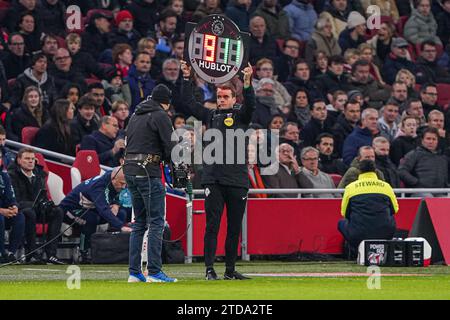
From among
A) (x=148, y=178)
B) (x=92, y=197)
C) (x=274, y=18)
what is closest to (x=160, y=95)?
(x=148, y=178)

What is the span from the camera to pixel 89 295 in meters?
13.5

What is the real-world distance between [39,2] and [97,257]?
6919 millimetres

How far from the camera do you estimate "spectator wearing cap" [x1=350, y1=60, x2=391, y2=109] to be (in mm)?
27484

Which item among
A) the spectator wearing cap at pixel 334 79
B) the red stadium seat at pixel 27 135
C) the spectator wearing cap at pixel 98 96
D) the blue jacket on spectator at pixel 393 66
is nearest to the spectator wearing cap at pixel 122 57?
the spectator wearing cap at pixel 98 96

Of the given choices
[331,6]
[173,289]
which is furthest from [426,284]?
[331,6]

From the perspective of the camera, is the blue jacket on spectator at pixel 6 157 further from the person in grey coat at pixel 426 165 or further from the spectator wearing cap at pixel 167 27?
the person in grey coat at pixel 426 165

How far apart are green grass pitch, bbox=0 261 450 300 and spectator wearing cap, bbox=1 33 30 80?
561 centimetres

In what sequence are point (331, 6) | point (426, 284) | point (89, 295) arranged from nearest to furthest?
1. point (89, 295)
2. point (426, 284)
3. point (331, 6)

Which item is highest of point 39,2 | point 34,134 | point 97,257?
point 39,2

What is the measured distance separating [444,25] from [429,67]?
7.44 ft

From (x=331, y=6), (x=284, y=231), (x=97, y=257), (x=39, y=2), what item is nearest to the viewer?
(x=97, y=257)

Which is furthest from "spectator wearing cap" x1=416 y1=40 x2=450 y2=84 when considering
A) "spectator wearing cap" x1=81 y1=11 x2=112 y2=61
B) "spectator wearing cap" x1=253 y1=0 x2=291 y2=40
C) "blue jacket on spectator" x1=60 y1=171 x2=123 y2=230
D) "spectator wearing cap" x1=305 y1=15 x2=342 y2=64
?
"blue jacket on spectator" x1=60 y1=171 x2=123 y2=230

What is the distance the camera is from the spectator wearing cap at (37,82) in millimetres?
23047

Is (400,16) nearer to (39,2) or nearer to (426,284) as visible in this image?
(39,2)
